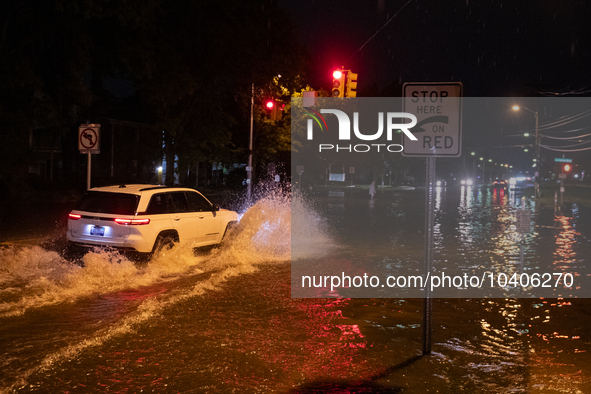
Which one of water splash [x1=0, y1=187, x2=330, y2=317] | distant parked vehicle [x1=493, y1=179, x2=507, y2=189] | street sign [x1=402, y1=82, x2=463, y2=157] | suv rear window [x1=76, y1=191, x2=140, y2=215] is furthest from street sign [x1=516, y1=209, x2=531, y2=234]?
distant parked vehicle [x1=493, y1=179, x2=507, y2=189]

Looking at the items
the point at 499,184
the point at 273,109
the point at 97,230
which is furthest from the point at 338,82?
the point at 499,184

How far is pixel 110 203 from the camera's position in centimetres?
1109

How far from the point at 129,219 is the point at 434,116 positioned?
655cm

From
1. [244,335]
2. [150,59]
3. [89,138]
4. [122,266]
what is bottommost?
[244,335]

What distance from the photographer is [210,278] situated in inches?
401

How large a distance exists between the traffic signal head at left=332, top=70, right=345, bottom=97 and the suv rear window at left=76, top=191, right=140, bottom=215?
975 centimetres

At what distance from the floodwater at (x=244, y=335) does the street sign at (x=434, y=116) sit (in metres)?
2.13

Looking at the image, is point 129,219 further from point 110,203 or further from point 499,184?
point 499,184

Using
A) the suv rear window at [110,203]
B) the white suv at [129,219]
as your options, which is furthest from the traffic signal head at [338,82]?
the suv rear window at [110,203]

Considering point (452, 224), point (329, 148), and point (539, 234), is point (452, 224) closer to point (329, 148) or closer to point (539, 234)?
point (539, 234)

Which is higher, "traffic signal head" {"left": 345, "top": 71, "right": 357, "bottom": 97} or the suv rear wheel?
"traffic signal head" {"left": 345, "top": 71, "right": 357, "bottom": 97}

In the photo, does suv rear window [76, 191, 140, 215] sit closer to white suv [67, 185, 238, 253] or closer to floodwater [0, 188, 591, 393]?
white suv [67, 185, 238, 253]

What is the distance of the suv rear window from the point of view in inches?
431

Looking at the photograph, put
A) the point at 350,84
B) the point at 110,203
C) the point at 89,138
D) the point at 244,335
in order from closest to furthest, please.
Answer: the point at 244,335 → the point at 110,203 → the point at 89,138 → the point at 350,84
